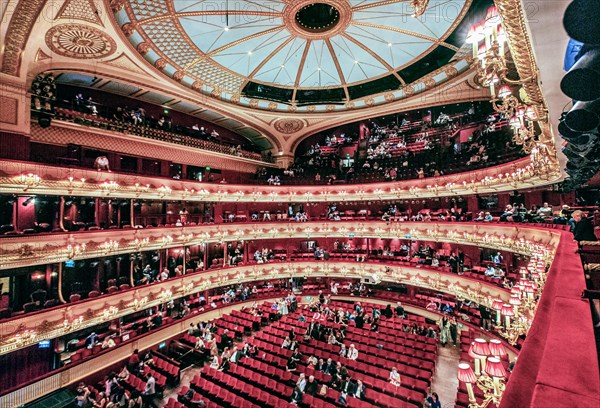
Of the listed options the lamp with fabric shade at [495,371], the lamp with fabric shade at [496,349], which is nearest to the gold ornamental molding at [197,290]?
the lamp with fabric shade at [496,349]

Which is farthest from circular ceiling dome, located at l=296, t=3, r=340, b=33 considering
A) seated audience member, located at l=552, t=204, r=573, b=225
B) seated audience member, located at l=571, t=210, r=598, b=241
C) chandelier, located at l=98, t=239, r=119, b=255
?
chandelier, located at l=98, t=239, r=119, b=255

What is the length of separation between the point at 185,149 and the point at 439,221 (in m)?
16.9

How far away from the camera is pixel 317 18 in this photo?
13.7m

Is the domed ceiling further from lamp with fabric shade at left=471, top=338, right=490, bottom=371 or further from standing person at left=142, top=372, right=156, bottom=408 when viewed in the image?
standing person at left=142, top=372, right=156, bottom=408

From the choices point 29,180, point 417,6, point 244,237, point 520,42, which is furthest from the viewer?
point 244,237

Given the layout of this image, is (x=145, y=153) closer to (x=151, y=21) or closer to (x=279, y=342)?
(x=151, y=21)

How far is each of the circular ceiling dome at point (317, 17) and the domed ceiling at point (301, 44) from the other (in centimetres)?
5

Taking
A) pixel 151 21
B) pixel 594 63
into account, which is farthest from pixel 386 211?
pixel 594 63

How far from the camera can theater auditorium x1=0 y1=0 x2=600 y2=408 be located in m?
9.03

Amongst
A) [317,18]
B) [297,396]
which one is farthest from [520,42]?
[317,18]

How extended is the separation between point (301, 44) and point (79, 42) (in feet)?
31.9

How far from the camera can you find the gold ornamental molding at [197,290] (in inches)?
430

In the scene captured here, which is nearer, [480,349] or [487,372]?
[487,372]

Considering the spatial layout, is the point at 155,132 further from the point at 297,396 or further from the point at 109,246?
the point at 297,396
